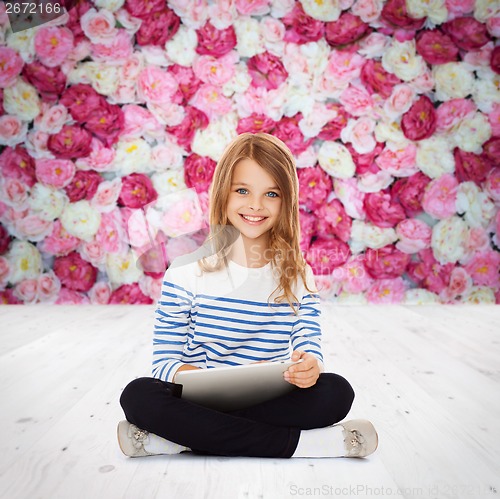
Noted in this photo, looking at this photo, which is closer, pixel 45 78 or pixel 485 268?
pixel 45 78

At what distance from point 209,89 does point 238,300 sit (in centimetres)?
199

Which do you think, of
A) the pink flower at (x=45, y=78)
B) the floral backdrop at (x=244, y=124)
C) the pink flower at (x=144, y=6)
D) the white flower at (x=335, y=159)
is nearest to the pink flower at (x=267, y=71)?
the floral backdrop at (x=244, y=124)

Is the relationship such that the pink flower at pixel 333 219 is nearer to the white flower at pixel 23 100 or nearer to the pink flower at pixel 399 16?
the pink flower at pixel 399 16

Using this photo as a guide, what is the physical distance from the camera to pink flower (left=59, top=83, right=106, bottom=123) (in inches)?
112

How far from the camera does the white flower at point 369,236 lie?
293 centimetres

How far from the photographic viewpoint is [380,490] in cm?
90

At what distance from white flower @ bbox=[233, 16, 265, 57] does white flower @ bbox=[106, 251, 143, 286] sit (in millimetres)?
1253

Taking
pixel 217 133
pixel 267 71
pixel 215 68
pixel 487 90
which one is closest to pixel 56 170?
pixel 217 133

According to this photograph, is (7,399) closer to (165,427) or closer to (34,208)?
(165,427)

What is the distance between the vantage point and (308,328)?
3.74 ft

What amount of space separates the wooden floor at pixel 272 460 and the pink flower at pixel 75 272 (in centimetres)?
61

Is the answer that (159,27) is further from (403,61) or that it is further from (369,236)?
(369,236)

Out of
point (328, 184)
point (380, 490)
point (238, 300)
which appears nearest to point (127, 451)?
point (238, 300)

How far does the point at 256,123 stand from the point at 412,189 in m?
0.91
